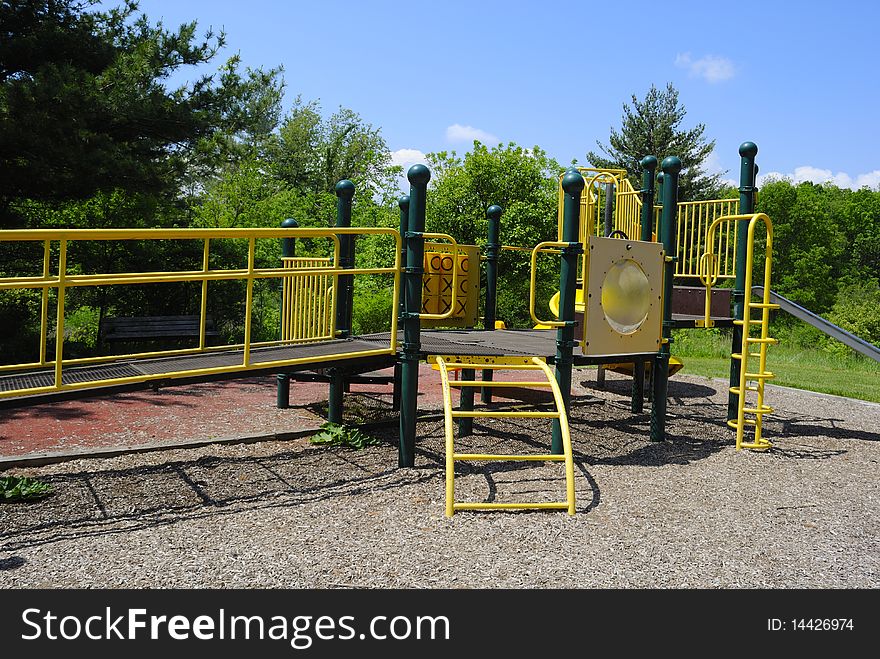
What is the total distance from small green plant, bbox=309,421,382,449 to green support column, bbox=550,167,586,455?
1.81 meters

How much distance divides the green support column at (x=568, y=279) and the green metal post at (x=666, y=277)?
1314 mm

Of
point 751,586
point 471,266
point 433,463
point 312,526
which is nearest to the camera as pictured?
point 751,586

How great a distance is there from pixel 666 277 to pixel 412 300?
279 cm

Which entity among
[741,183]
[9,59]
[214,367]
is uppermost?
A: [9,59]

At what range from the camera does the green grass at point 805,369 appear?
13.2m

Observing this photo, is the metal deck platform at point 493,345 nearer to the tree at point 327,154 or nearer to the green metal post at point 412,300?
the green metal post at point 412,300

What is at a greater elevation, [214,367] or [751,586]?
[214,367]

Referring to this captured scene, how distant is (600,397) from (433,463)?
5239mm

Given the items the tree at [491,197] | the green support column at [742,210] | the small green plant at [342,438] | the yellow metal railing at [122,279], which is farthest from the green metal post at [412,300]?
the tree at [491,197]

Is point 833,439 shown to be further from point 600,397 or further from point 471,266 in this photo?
point 471,266
